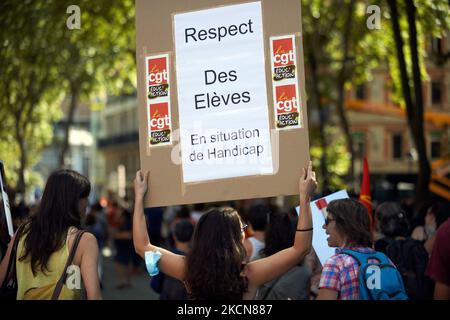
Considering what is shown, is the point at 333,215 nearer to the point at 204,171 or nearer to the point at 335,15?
the point at 204,171

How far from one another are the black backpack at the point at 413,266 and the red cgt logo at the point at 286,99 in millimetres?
2219

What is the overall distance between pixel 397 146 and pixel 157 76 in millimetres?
53637

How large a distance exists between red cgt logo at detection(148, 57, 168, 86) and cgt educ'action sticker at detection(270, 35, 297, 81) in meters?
0.67

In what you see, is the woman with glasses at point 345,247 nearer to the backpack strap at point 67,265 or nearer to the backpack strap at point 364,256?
the backpack strap at point 364,256

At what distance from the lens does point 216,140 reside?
494 centimetres

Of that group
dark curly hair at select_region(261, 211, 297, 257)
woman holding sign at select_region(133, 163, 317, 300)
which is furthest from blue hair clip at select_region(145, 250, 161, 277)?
dark curly hair at select_region(261, 211, 297, 257)

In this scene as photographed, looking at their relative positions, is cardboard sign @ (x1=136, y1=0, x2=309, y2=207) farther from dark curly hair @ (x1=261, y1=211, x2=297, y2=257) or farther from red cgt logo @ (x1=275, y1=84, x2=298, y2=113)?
dark curly hair @ (x1=261, y1=211, x2=297, y2=257)

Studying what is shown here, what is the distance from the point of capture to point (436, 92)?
5450 centimetres

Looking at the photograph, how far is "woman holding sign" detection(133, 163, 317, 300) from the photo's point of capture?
169 inches

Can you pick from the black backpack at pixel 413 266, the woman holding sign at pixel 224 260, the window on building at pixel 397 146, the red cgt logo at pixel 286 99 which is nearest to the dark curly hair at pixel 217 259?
the woman holding sign at pixel 224 260
